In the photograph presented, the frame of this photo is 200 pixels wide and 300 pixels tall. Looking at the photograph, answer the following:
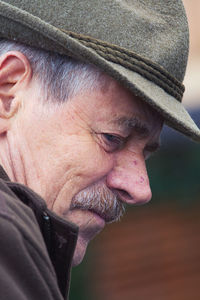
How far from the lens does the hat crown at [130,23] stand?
2508 mm

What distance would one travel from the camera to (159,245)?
751 centimetres

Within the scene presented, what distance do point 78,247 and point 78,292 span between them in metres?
4.71

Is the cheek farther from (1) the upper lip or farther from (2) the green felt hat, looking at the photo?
(2) the green felt hat

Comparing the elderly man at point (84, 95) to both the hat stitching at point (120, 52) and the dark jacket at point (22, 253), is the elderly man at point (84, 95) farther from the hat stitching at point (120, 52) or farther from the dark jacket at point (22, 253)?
the dark jacket at point (22, 253)

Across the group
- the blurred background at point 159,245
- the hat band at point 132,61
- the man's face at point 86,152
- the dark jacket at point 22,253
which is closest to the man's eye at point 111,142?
the man's face at point 86,152

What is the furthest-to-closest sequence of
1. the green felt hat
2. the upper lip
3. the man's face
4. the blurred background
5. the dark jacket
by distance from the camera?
the blurred background, the upper lip, the man's face, the green felt hat, the dark jacket

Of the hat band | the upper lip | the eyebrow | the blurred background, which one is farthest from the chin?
the blurred background

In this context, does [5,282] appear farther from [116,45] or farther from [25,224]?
[116,45]

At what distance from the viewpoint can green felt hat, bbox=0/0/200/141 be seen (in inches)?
95.7

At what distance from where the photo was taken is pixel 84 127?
8.54 ft

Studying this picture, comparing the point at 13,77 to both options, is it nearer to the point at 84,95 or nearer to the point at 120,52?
the point at 84,95

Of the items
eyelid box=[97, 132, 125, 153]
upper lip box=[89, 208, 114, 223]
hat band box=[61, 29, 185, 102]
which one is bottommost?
upper lip box=[89, 208, 114, 223]

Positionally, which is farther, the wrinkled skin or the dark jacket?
the wrinkled skin

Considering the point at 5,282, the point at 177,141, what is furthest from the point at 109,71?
the point at 177,141
